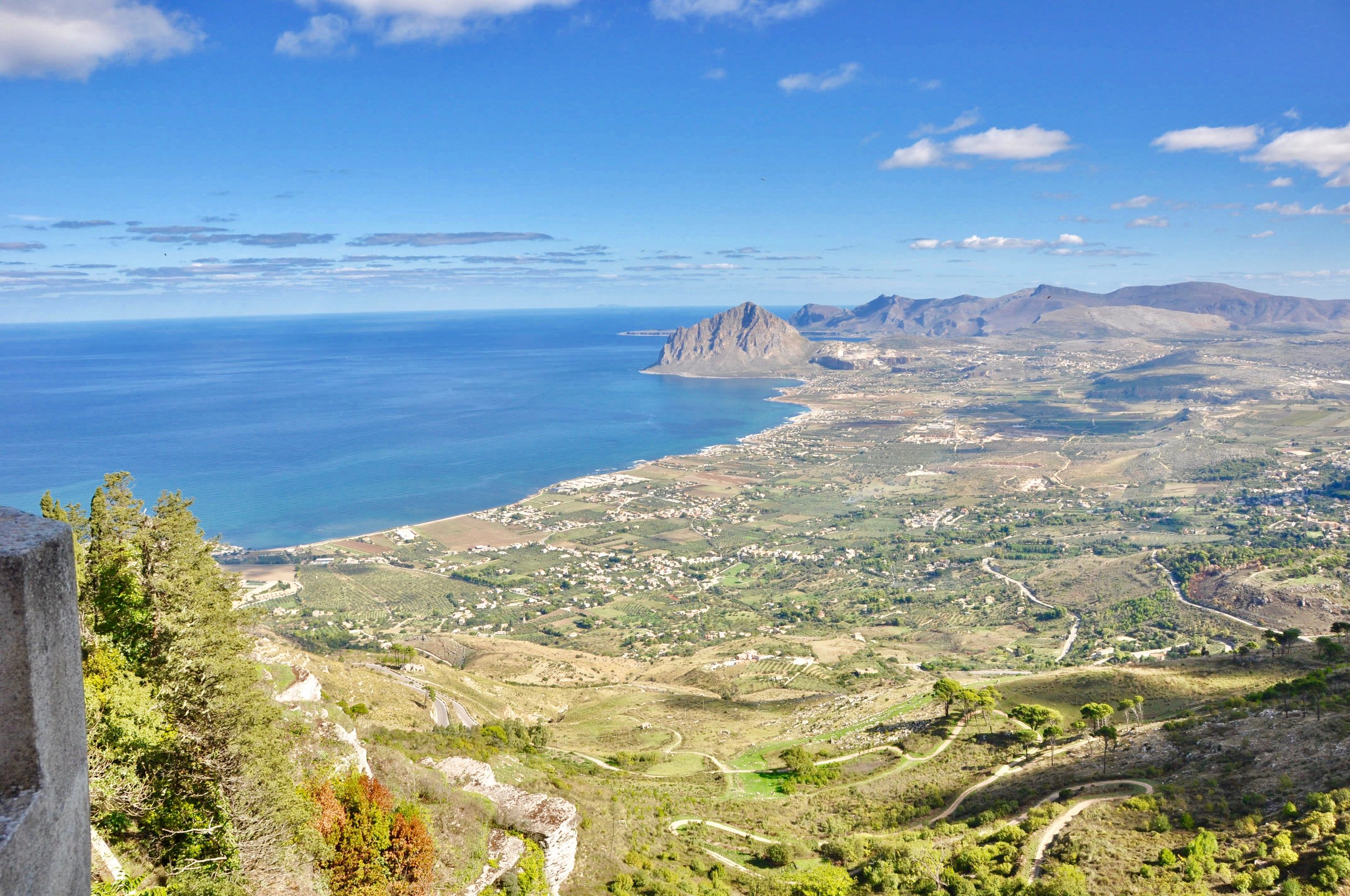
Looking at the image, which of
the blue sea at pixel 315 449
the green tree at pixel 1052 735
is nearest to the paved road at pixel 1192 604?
the green tree at pixel 1052 735

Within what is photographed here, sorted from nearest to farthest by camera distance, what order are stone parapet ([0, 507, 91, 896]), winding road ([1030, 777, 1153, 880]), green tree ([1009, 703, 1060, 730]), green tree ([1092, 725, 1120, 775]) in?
stone parapet ([0, 507, 91, 896]) < winding road ([1030, 777, 1153, 880]) < green tree ([1092, 725, 1120, 775]) < green tree ([1009, 703, 1060, 730])

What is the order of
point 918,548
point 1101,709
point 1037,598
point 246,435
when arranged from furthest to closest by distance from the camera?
point 246,435, point 918,548, point 1037,598, point 1101,709

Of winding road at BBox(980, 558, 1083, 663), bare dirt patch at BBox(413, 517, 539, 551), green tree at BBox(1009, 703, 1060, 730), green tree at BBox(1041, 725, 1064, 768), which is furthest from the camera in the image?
bare dirt patch at BBox(413, 517, 539, 551)

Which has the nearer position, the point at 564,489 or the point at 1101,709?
the point at 1101,709

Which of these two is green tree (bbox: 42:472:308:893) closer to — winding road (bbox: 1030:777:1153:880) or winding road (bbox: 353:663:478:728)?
winding road (bbox: 353:663:478:728)

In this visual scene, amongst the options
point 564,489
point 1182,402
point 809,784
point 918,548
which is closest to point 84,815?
point 809,784

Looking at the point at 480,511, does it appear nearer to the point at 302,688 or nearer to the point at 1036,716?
the point at 302,688

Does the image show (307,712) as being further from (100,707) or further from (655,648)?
(655,648)

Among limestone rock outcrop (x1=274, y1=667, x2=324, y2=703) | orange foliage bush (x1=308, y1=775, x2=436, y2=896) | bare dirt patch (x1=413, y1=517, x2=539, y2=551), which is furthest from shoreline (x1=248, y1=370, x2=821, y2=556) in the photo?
orange foliage bush (x1=308, y1=775, x2=436, y2=896)
